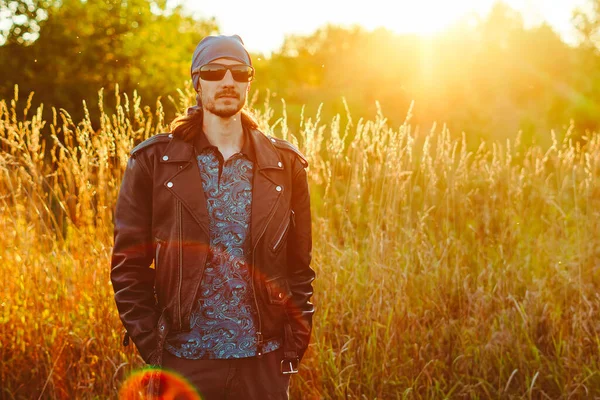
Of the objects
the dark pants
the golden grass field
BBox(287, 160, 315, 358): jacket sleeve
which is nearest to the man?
the dark pants

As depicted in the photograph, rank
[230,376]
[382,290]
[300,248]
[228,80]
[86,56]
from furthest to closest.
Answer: [86,56]
[382,290]
[300,248]
[228,80]
[230,376]

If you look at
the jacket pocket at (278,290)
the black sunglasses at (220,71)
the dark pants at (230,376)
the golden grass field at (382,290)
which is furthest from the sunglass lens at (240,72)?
the golden grass field at (382,290)

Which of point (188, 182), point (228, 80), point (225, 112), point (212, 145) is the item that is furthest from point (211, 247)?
point (228, 80)

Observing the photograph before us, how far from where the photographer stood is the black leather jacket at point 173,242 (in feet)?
7.60

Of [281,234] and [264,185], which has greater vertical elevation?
[264,185]

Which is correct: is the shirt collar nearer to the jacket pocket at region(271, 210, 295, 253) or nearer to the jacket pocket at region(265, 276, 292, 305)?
the jacket pocket at region(271, 210, 295, 253)

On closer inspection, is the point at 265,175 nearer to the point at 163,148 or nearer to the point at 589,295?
the point at 163,148

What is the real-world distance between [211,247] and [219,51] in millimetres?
725

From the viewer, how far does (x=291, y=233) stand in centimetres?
263

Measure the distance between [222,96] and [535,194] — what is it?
322 cm

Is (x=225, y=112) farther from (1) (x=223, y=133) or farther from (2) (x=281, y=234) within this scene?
(2) (x=281, y=234)

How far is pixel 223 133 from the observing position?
246 centimetres

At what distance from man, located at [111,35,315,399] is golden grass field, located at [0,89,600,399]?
4.49 ft

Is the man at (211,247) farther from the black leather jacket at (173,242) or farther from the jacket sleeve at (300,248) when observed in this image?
the jacket sleeve at (300,248)
